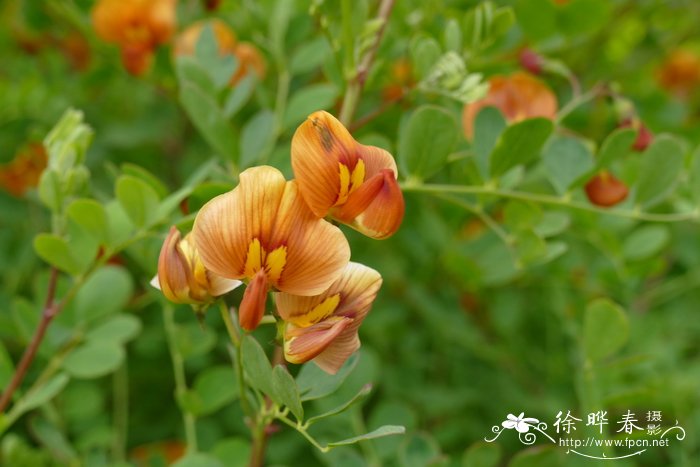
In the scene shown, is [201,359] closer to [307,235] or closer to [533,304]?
[533,304]

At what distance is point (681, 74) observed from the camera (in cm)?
166

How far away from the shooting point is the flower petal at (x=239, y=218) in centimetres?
48

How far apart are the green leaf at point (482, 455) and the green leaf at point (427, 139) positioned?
25 centimetres

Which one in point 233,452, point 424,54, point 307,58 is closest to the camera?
point 424,54

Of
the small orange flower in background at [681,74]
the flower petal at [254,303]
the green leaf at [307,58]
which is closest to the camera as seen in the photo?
the flower petal at [254,303]

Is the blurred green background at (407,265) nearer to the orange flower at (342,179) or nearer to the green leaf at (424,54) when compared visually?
the green leaf at (424,54)

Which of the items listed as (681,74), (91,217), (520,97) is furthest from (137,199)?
(681,74)

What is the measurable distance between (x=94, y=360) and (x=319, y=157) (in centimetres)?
39

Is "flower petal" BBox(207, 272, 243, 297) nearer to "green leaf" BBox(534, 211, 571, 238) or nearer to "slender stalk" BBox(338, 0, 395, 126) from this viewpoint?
"slender stalk" BBox(338, 0, 395, 126)

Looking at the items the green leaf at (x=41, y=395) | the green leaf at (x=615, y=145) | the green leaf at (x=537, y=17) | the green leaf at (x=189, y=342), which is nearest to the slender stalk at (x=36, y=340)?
the green leaf at (x=41, y=395)

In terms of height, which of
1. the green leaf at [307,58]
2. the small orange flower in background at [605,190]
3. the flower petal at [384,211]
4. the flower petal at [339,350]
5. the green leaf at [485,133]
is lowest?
the small orange flower in background at [605,190]

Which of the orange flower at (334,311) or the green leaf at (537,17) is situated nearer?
the orange flower at (334,311)

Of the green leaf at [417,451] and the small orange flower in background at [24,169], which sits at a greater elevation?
the small orange flower in background at [24,169]

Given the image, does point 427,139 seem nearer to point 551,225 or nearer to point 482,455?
point 551,225
